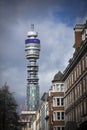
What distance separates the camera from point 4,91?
243ft

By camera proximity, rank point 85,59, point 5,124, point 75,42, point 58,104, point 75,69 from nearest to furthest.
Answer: point 85,59 < point 5,124 < point 75,69 < point 75,42 < point 58,104

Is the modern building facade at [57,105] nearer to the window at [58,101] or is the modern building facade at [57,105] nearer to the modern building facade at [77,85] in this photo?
the window at [58,101]

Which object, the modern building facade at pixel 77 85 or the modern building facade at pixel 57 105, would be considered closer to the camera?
the modern building facade at pixel 77 85

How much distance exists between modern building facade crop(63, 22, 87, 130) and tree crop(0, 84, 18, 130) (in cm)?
1045

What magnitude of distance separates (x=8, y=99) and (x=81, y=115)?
13.2 m

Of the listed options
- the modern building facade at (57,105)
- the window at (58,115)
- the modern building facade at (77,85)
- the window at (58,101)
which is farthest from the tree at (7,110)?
the window at (58,101)

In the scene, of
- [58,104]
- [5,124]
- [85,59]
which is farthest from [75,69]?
[58,104]

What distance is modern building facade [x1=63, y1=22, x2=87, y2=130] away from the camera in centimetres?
6531

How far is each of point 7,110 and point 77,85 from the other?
12.7 meters

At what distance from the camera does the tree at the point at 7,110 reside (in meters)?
69.3

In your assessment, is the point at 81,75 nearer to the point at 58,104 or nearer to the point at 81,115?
the point at 81,115

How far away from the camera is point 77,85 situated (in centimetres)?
7400

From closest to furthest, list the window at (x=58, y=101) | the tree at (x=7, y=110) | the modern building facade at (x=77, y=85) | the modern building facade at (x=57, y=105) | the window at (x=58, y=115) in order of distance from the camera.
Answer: the modern building facade at (x=77, y=85) < the tree at (x=7, y=110) < the window at (x=58, y=115) < the modern building facade at (x=57, y=105) < the window at (x=58, y=101)

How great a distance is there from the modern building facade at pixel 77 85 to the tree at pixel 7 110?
411 inches
